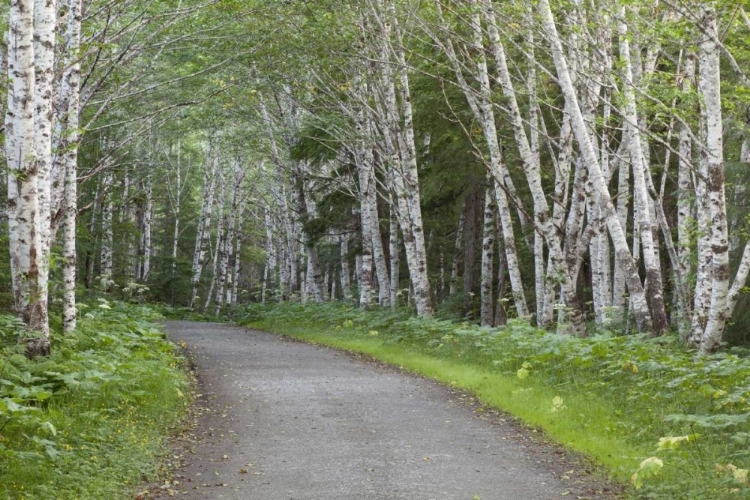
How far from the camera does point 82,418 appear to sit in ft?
24.6

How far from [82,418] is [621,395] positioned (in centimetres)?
597

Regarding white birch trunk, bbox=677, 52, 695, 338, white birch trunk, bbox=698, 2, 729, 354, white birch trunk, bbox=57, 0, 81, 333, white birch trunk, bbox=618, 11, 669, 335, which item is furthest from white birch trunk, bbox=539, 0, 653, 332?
white birch trunk, bbox=57, 0, 81, 333

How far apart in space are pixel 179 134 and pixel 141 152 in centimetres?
467

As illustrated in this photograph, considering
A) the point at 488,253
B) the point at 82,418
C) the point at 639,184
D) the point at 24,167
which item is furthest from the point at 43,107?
the point at 488,253

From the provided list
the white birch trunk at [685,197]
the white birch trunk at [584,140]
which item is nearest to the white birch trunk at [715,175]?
the white birch trunk at [584,140]

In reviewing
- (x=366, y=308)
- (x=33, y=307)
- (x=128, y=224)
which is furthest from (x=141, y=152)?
(x=33, y=307)

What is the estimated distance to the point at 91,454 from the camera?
673 cm

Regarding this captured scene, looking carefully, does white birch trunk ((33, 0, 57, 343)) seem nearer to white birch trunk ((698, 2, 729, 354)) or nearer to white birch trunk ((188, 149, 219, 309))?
white birch trunk ((698, 2, 729, 354))

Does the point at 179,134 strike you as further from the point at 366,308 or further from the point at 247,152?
the point at 366,308

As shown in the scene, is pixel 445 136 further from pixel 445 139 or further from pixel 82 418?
pixel 82 418

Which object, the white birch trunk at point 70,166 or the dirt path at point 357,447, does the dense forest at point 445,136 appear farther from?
the dirt path at point 357,447

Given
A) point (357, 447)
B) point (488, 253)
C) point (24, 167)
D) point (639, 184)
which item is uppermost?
point (639, 184)

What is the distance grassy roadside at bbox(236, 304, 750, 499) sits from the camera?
6441mm

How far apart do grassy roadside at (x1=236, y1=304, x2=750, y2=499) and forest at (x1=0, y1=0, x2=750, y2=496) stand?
0.77 meters
